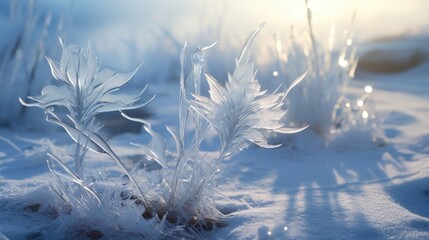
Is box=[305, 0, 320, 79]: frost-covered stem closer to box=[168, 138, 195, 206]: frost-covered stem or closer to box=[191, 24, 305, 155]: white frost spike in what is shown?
box=[191, 24, 305, 155]: white frost spike

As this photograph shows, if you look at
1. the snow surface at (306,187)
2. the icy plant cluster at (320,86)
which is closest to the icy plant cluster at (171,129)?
the snow surface at (306,187)

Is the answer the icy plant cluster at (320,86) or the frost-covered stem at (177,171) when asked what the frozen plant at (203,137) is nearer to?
the frost-covered stem at (177,171)

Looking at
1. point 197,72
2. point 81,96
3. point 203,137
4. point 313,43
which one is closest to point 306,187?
point 203,137

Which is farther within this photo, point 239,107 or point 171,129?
point 171,129

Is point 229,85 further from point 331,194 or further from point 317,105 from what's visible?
point 317,105

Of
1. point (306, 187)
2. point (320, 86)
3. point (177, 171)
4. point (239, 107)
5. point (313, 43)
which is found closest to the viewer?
point (239, 107)

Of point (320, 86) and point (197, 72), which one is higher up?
point (320, 86)

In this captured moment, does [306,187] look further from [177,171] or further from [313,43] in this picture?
[313,43]
